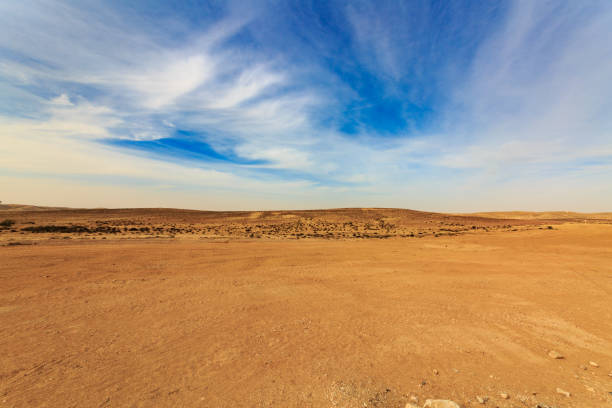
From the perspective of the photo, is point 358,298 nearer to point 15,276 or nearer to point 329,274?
point 329,274

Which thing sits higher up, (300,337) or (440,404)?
(440,404)

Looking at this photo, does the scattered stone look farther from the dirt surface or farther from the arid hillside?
the arid hillside

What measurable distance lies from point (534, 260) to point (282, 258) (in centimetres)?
1206

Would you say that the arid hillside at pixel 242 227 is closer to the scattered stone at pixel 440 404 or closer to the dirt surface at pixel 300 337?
the dirt surface at pixel 300 337

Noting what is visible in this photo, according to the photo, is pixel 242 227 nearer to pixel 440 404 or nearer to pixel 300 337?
pixel 300 337

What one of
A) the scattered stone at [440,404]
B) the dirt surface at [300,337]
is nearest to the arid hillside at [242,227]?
the dirt surface at [300,337]

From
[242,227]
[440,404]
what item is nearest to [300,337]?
[440,404]

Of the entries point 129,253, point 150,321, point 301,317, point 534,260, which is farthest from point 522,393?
point 129,253

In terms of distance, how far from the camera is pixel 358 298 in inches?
316

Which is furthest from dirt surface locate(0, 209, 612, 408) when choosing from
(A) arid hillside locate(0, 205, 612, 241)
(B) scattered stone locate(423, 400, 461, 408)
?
(A) arid hillside locate(0, 205, 612, 241)

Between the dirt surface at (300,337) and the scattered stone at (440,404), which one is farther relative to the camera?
the dirt surface at (300,337)

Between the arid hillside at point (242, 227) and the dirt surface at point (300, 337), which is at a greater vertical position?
the arid hillside at point (242, 227)

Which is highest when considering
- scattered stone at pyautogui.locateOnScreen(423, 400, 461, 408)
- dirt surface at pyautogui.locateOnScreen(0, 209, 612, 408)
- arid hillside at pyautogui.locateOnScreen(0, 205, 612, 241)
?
arid hillside at pyautogui.locateOnScreen(0, 205, 612, 241)

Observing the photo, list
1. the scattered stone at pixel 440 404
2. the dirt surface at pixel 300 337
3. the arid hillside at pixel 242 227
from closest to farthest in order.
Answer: the scattered stone at pixel 440 404 < the dirt surface at pixel 300 337 < the arid hillside at pixel 242 227
